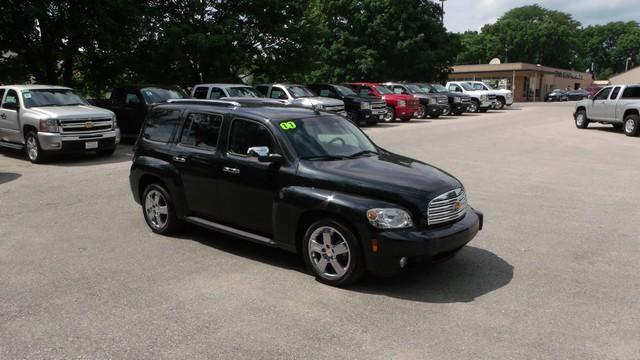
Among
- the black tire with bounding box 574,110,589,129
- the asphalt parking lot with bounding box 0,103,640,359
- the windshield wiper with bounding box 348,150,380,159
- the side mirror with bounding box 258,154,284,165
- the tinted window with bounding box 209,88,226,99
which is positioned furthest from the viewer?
the black tire with bounding box 574,110,589,129

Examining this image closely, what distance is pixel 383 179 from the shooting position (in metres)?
5.05

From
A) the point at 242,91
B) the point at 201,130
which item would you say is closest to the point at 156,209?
the point at 201,130

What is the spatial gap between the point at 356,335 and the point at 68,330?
2224 millimetres

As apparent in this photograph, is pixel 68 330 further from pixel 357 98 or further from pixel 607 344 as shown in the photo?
pixel 357 98

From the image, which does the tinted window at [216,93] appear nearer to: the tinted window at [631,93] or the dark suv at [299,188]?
the dark suv at [299,188]

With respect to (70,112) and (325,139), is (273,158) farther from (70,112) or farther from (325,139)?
(70,112)

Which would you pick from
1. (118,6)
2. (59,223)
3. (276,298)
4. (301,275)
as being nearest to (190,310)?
(276,298)

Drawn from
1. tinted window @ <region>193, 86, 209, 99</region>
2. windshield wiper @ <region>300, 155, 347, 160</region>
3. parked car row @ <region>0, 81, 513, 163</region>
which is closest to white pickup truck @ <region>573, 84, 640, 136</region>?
parked car row @ <region>0, 81, 513, 163</region>

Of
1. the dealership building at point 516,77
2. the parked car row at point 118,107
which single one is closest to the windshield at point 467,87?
the parked car row at point 118,107

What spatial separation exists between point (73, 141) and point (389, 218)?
10.2 m

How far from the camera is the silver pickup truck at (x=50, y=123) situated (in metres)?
12.5

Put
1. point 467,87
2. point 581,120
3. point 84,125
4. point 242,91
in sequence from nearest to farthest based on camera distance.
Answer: point 84,125, point 242,91, point 581,120, point 467,87

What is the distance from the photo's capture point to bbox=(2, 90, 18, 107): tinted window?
13.5 m

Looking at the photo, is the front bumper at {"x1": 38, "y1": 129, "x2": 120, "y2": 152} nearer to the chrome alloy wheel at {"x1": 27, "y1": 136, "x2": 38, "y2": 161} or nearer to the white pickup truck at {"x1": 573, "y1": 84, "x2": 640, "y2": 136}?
the chrome alloy wheel at {"x1": 27, "y1": 136, "x2": 38, "y2": 161}
